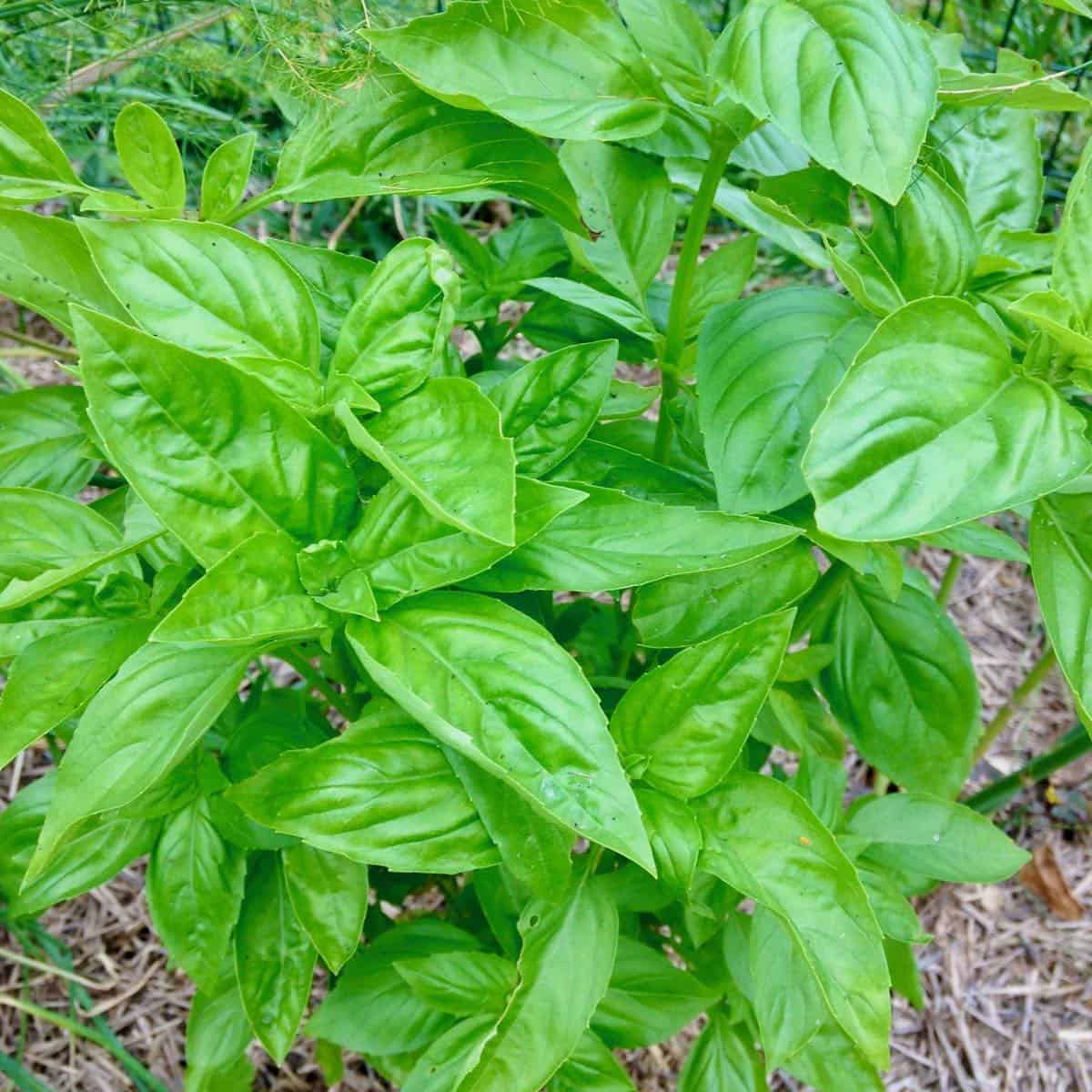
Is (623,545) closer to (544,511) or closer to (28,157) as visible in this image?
(544,511)

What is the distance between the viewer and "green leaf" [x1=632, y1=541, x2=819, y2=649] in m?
0.84

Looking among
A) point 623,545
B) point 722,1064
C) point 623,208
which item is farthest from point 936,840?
point 623,208

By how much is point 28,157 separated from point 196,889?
22.7 inches

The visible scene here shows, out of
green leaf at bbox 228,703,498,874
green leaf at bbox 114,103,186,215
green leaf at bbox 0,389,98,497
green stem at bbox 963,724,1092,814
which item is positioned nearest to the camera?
green leaf at bbox 228,703,498,874

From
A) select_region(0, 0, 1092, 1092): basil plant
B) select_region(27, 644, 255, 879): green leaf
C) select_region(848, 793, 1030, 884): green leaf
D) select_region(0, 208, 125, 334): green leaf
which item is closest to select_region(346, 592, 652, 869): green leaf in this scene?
select_region(0, 0, 1092, 1092): basil plant

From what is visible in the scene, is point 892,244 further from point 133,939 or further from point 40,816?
point 133,939

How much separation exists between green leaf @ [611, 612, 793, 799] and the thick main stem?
0.84 ft

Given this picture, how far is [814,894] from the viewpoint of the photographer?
2.35 ft

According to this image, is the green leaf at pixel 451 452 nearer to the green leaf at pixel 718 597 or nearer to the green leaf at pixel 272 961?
the green leaf at pixel 718 597

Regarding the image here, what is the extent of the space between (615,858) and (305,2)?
0.82 meters

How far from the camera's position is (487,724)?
632mm

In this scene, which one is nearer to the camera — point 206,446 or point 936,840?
point 206,446

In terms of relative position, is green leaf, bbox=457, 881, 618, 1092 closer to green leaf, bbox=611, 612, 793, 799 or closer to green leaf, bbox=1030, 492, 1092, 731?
green leaf, bbox=611, 612, 793, 799

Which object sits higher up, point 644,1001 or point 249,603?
point 249,603
